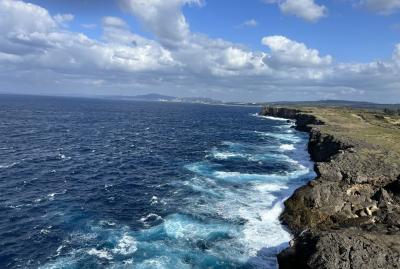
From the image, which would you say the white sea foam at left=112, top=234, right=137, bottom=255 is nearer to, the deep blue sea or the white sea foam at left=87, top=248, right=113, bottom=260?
the deep blue sea

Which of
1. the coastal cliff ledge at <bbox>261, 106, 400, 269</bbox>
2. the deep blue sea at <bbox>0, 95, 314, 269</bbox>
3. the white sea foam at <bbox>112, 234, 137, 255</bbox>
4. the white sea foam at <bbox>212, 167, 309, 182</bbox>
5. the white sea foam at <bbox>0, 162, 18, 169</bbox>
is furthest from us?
the white sea foam at <bbox>0, 162, 18, 169</bbox>

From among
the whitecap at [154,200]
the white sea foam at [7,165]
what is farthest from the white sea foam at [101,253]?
the white sea foam at [7,165]

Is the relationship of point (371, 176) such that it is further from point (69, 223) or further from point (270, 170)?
point (69, 223)

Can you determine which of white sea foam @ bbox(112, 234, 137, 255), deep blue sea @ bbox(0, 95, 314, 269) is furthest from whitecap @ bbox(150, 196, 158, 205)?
white sea foam @ bbox(112, 234, 137, 255)

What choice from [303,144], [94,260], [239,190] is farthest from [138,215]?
[303,144]

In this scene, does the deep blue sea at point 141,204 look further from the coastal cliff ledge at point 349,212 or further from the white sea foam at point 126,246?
the coastal cliff ledge at point 349,212

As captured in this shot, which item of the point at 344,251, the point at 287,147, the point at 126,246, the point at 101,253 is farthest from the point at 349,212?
the point at 287,147

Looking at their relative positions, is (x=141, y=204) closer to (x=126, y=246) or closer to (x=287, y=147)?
(x=126, y=246)
